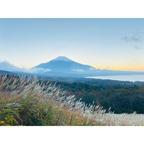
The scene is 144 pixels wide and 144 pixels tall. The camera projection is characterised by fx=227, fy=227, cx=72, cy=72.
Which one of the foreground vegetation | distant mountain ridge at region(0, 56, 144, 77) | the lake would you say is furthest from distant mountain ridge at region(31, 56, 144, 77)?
the foreground vegetation

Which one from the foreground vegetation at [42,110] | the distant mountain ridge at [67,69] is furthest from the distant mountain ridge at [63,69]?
the foreground vegetation at [42,110]

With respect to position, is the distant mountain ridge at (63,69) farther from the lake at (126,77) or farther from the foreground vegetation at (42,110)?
the foreground vegetation at (42,110)

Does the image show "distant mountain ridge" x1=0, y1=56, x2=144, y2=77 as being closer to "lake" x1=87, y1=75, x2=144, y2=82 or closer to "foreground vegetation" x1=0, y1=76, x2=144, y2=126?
"lake" x1=87, y1=75, x2=144, y2=82

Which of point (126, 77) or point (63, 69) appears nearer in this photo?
point (126, 77)

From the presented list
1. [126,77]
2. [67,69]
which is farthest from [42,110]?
[126,77]

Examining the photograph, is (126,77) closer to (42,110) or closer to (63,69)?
(63,69)

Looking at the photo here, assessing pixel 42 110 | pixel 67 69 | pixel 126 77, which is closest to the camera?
pixel 42 110

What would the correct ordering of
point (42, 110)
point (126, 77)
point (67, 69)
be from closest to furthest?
1. point (42, 110)
2. point (126, 77)
3. point (67, 69)

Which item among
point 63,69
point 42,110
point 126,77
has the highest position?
point 63,69

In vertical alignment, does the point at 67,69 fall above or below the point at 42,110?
above
